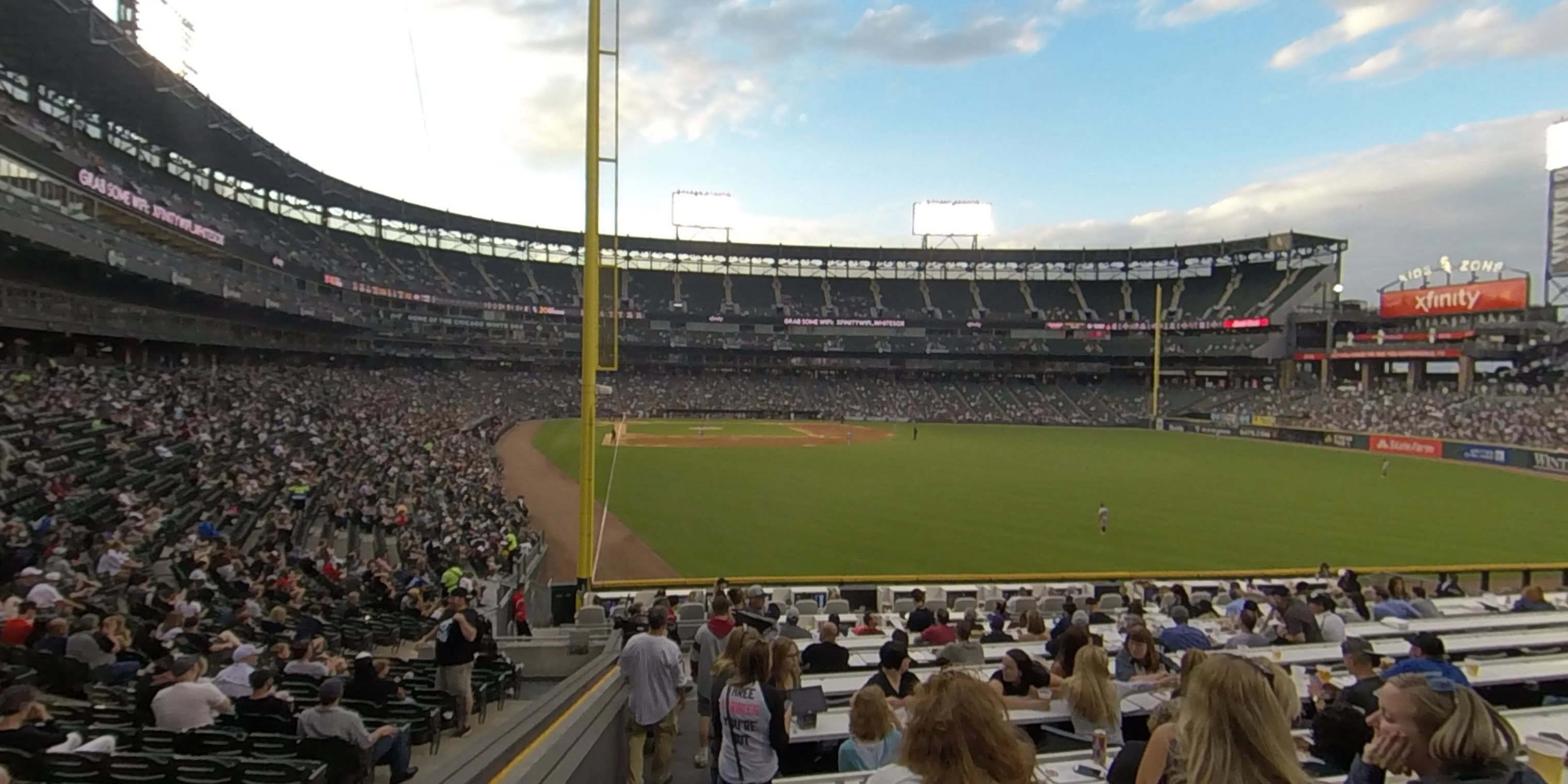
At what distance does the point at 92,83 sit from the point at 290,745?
35992 mm

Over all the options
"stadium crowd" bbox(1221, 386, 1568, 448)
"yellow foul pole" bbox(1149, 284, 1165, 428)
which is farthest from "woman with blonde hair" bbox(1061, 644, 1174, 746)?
"yellow foul pole" bbox(1149, 284, 1165, 428)

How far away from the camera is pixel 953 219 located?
8194 cm

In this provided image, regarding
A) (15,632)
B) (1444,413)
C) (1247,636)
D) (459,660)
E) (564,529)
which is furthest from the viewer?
(1444,413)

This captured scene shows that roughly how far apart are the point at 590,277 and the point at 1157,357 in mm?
61458

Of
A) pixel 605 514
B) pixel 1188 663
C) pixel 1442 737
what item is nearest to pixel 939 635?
pixel 1188 663

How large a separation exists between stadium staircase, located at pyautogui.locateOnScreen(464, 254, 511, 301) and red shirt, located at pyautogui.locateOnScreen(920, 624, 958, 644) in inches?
2908

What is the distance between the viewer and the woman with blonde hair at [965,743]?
243 centimetres

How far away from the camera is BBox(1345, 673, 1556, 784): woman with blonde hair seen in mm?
2602

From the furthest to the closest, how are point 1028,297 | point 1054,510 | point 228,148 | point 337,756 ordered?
1. point 1028,297
2. point 228,148
3. point 1054,510
4. point 337,756

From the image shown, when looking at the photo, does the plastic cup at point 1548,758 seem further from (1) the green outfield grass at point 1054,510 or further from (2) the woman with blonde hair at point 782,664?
(1) the green outfield grass at point 1054,510

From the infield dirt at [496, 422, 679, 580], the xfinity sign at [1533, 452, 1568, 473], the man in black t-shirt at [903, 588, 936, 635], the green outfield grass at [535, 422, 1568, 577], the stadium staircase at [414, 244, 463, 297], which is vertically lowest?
the infield dirt at [496, 422, 679, 580]

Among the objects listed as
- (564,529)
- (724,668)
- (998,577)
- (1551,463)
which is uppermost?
(724,668)

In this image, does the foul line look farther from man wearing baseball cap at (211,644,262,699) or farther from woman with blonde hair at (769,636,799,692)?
woman with blonde hair at (769,636,799,692)

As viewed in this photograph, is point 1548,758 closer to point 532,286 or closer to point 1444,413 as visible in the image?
point 1444,413
